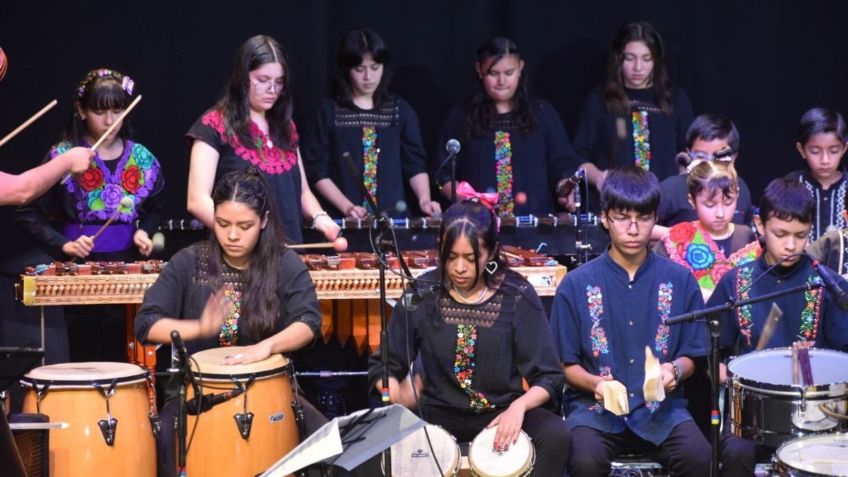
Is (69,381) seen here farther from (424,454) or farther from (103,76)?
(103,76)

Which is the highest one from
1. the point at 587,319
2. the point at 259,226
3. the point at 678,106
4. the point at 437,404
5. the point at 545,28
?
the point at 545,28

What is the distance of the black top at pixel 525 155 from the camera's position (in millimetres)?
7586

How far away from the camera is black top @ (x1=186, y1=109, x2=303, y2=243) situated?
6273 mm

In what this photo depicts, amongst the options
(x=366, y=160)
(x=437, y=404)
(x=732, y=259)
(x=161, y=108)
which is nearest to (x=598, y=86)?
(x=366, y=160)

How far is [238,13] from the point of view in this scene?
787 cm

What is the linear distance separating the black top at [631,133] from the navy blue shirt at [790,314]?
219cm

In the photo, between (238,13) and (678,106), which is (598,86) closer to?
(678,106)

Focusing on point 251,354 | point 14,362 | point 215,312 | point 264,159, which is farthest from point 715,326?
point 264,159

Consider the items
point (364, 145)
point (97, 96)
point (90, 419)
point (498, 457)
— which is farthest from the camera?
point (364, 145)

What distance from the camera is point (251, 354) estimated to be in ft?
16.7

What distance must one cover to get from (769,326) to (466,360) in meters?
1.27

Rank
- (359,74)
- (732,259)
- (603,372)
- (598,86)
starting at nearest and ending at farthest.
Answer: (603,372) → (732,259) → (359,74) → (598,86)

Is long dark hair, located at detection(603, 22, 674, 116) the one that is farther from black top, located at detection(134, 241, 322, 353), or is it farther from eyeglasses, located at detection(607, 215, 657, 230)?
black top, located at detection(134, 241, 322, 353)

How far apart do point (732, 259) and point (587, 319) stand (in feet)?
3.69
